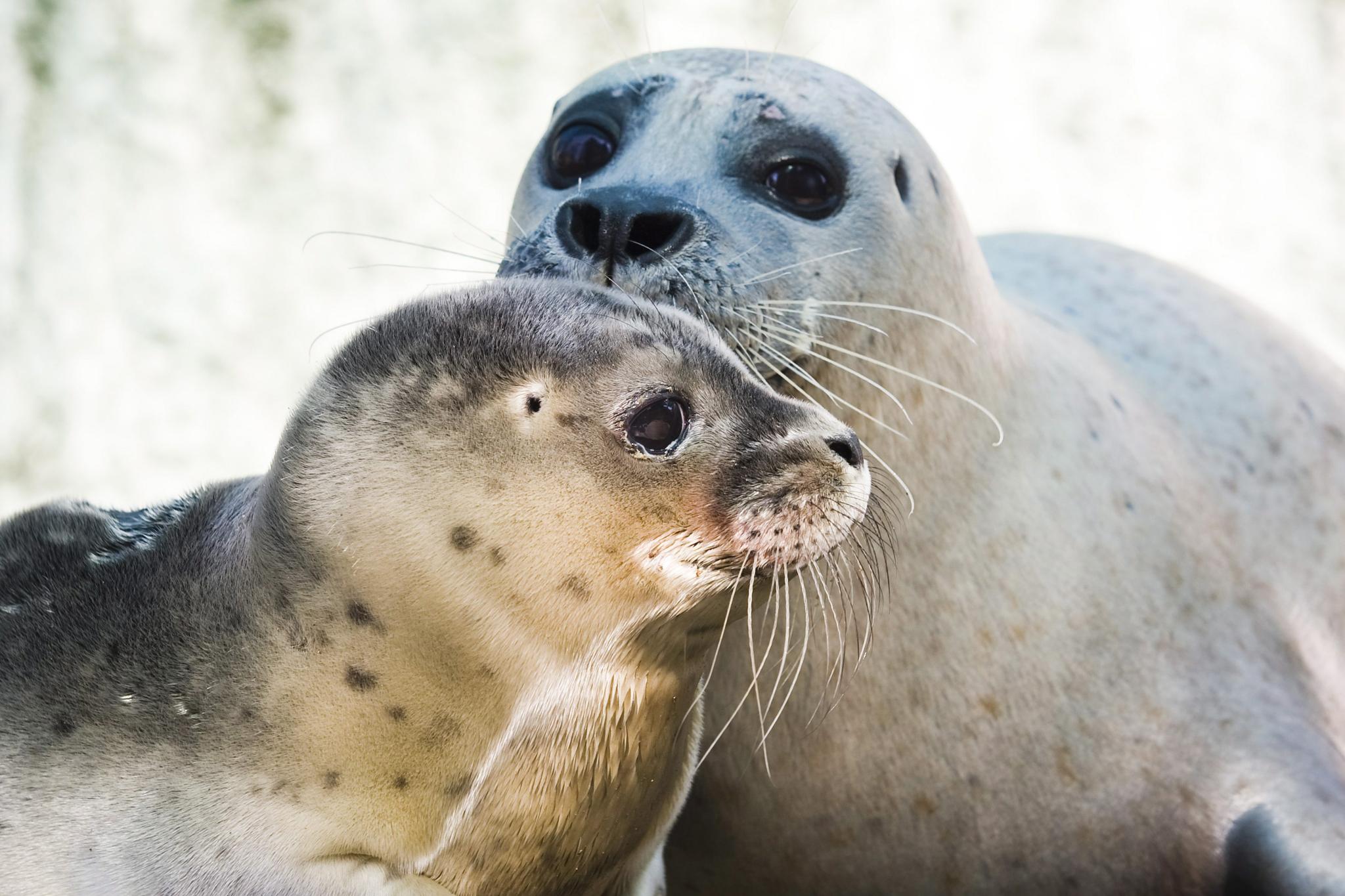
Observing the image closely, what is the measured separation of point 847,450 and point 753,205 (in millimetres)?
693

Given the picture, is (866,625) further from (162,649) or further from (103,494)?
(103,494)

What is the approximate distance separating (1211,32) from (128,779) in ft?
15.5

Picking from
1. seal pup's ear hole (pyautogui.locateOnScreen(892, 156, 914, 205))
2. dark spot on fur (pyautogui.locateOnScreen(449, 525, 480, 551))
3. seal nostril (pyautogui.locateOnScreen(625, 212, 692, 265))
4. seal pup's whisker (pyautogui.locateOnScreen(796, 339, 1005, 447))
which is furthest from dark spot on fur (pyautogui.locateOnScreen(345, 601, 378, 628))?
seal pup's ear hole (pyautogui.locateOnScreen(892, 156, 914, 205))

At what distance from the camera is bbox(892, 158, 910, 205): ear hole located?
2652 millimetres

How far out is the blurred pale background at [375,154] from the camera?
5.28 metres

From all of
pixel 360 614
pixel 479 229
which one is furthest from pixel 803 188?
pixel 360 614

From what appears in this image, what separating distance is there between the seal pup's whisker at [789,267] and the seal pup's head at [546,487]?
0.48 m

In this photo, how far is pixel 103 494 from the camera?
5199mm

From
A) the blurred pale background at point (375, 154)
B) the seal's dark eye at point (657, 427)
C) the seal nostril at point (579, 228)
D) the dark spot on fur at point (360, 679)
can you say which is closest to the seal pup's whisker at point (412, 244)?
the seal nostril at point (579, 228)

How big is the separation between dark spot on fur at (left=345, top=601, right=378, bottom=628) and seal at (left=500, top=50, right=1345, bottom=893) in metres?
0.70

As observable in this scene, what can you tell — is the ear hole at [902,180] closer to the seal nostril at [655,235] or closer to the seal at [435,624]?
the seal nostril at [655,235]

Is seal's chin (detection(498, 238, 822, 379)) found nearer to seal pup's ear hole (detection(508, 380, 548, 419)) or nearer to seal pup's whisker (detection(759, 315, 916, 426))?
seal pup's whisker (detection(759, 315, 916, 426))

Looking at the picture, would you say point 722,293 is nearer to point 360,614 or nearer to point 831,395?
point 831,395

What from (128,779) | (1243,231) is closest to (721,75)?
(128,779)
